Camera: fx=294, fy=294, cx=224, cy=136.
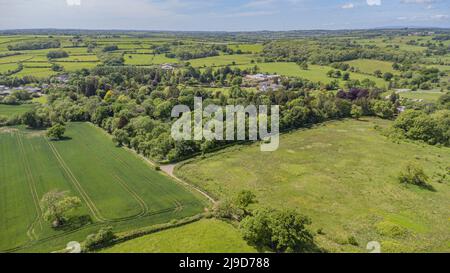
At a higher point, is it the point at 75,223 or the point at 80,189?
the point at 80,189

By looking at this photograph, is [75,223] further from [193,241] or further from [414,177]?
[414,177]

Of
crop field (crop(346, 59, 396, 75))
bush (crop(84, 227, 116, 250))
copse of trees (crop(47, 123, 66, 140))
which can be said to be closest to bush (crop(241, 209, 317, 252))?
bush (crop(84, 227, 116, 250))

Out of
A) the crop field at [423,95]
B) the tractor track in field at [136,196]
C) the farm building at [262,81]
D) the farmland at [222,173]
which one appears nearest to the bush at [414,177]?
the farmland at [222,173]

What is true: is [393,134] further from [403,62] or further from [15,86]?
[15,86]

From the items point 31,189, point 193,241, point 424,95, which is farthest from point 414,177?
point 424,95

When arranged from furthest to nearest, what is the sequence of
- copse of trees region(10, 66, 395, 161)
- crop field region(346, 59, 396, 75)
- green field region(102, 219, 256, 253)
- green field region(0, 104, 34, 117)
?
crop field region(346, 59, 396, 75)
green field region(0, 104, 34, 117)
copse of trees region(10, 66, 395, 161)
green field region(102, 219, 256, 253)

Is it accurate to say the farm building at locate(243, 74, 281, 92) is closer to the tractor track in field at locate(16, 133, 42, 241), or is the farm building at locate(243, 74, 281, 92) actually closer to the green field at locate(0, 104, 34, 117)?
the green field at locate(0, 104, 34, 117)

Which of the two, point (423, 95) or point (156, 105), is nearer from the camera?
point (156, 105)
